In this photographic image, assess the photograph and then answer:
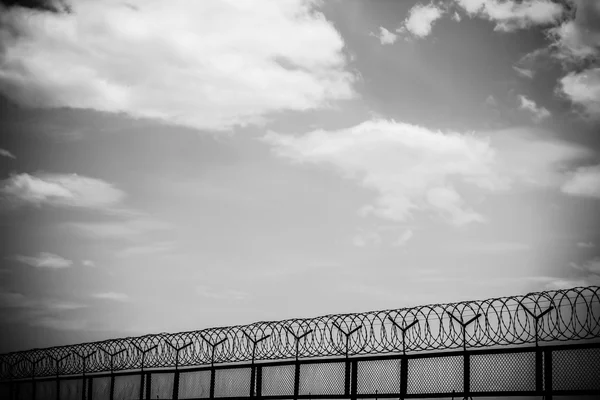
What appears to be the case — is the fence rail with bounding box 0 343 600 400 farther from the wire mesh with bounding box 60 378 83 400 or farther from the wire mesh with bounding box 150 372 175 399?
the wire mesh with bounding box 60 378 83 400

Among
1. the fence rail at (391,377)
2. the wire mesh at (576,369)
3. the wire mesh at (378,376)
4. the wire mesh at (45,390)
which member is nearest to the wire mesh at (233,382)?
the fence rail at (391,377)

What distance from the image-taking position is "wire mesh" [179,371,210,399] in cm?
1936

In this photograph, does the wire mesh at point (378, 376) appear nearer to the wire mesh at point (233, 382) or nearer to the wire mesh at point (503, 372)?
the wire mesh at point (503, 372)

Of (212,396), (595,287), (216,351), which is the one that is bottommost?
(212,396)

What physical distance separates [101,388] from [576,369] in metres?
15.6

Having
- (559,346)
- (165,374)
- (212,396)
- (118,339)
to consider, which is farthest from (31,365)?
(559,346)

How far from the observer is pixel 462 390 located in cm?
1445

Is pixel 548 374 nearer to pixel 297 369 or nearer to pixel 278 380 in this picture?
pixel 297 369

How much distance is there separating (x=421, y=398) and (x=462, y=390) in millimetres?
1042

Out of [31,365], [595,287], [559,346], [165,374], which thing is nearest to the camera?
[595,287]

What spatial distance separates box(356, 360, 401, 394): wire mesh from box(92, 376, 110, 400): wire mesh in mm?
10116

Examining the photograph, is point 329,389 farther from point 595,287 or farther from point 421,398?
point 595,287

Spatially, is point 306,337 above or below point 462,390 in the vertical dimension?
above

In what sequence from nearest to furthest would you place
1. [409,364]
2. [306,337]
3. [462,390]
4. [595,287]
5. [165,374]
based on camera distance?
[595,287] < [462,390] < [409,364] < [306,337] < [165,374]
